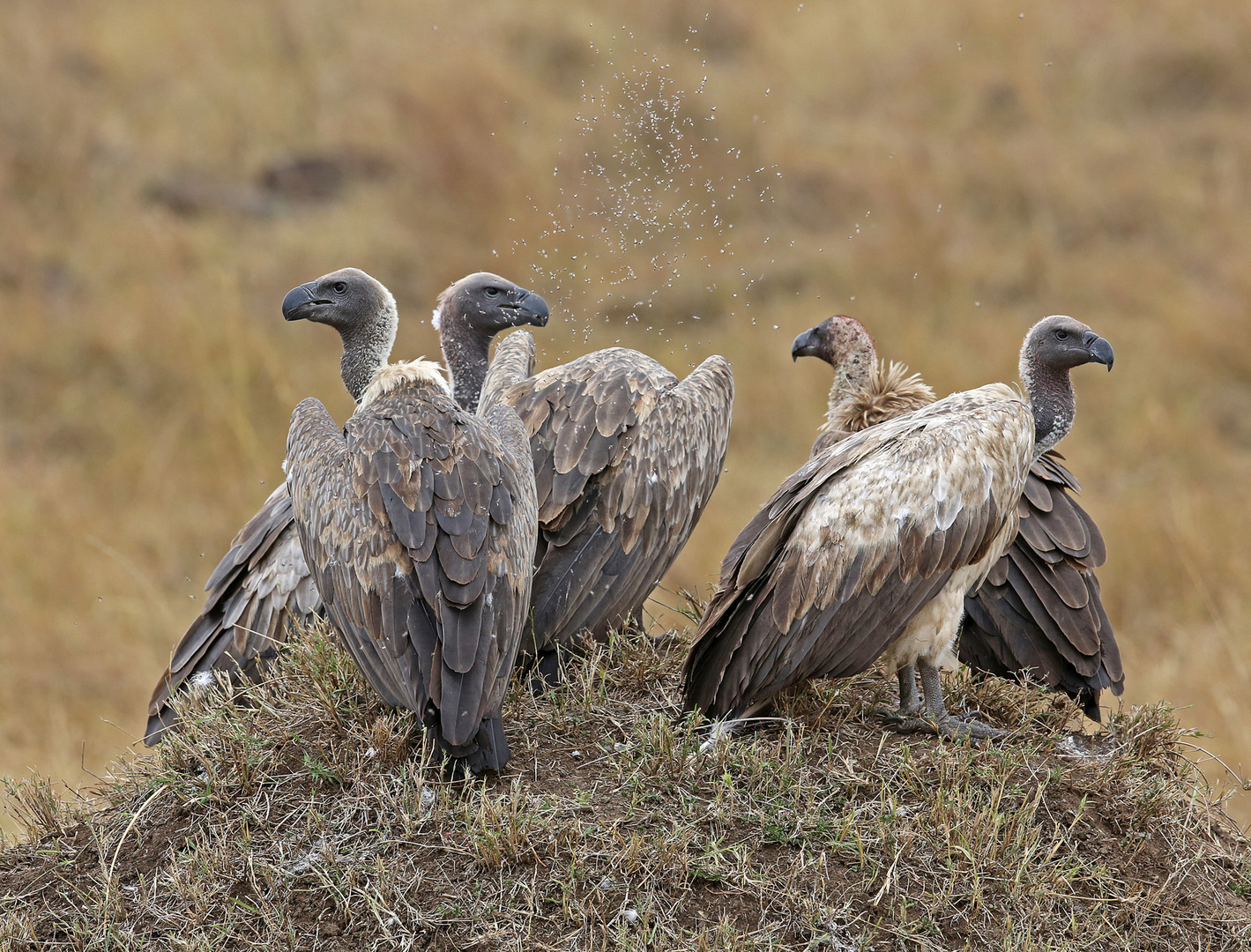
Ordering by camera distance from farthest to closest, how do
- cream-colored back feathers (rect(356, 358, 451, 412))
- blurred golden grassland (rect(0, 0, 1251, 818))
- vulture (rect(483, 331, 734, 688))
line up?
blurred golden grassland (rect(0, 0, 1251, 818)) → vulture (rect(483, 331, 734, 688)) → cream-colored back feathers (rect(356, 358, 451, 412))

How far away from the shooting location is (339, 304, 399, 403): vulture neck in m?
5.17

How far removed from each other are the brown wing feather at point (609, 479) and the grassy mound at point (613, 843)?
494mm

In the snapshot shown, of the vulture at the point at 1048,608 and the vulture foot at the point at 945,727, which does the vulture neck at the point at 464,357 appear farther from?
the vulture foot at the point at 945,727

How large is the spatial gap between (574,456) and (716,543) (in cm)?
613

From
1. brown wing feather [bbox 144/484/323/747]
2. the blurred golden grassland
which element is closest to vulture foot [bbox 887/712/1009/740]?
brown wing feather [bbox 144/484/323/747]

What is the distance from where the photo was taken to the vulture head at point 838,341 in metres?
5.98

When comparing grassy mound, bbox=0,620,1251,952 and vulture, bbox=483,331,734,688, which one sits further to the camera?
vulture, bbox=483,331,734,688

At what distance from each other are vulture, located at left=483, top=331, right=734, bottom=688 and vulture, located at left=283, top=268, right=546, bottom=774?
0.43 meters

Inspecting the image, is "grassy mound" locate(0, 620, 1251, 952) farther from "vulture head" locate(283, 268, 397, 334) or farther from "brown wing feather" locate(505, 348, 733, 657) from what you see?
"vulture head" locate(283, 268, 397, 334)

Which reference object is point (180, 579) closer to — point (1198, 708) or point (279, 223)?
point (279, 223)

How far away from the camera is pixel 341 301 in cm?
509

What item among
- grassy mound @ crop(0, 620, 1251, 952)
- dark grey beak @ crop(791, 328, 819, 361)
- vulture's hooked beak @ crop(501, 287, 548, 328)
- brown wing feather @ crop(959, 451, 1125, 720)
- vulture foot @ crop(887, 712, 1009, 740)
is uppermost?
vulture's hooked beak @ crop(501, 287, 548, 328)

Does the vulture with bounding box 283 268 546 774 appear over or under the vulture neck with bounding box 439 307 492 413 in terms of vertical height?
under

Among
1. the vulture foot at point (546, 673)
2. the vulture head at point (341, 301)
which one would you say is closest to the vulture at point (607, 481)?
the vulture foot at point (546, 673)
